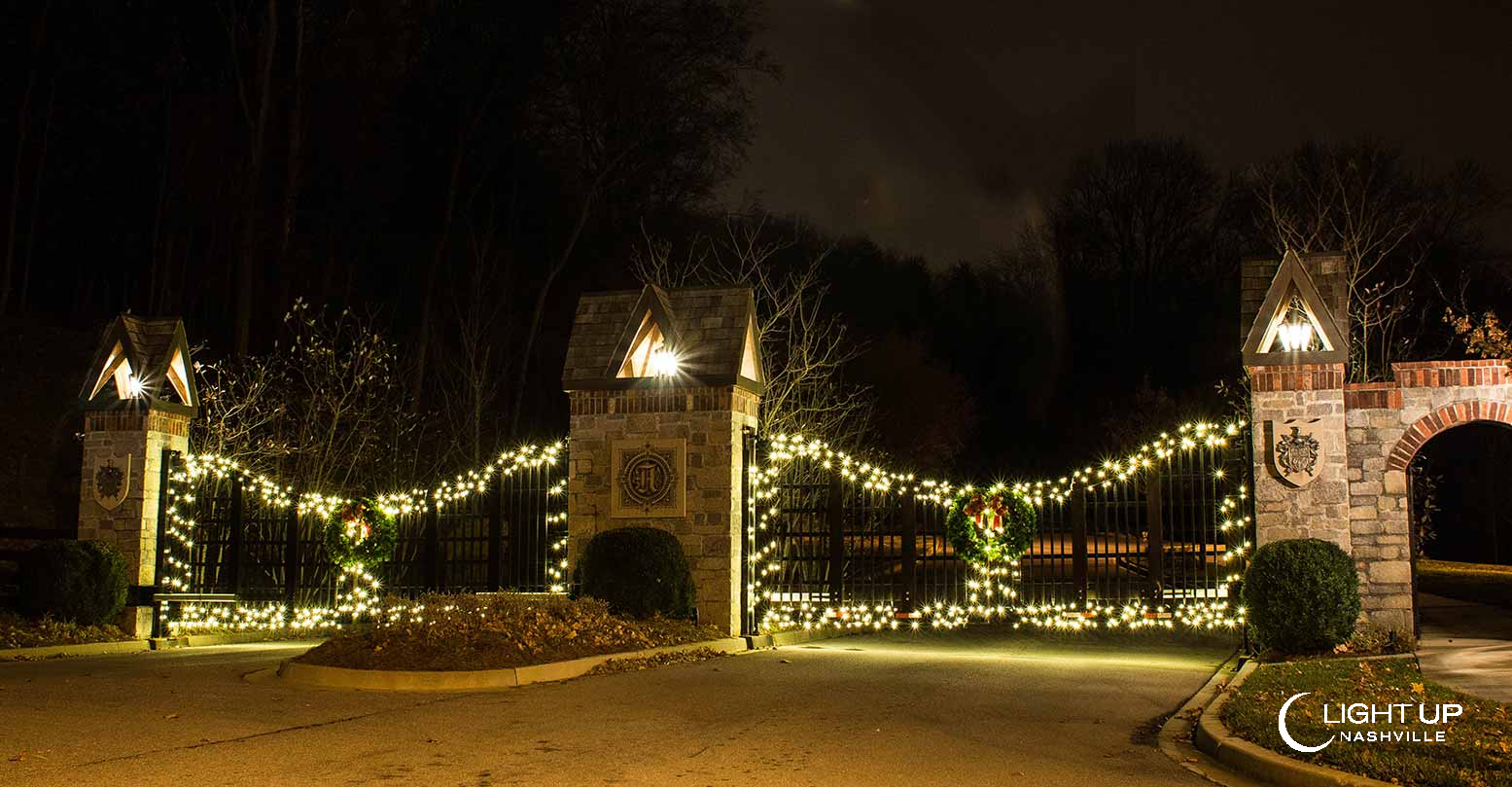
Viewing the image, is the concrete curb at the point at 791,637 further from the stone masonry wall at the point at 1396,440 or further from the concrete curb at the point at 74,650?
the concrete curb at the point at 74,650

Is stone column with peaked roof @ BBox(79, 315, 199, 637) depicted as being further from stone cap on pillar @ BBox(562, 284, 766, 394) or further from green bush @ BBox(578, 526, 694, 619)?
green bush @ BBox(578, 526, 694, 619)

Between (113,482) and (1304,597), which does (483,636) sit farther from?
(1304,597)

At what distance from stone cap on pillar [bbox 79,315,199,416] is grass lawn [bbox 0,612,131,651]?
2772 millimetres

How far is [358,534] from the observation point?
15805 mm

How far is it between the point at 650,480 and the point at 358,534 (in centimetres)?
420

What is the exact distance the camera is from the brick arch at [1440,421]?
1262 cm

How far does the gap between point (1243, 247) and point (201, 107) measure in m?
27.8

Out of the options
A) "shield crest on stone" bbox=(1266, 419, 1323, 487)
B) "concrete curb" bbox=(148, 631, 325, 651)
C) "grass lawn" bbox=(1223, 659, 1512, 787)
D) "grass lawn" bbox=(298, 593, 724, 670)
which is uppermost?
"shield crest on stone" bbox=(1266, 419, 1323, 487)

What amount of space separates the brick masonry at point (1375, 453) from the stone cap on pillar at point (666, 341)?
5.72m

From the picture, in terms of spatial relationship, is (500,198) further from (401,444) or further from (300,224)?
(401,444)

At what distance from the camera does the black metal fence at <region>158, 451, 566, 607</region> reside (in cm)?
1599

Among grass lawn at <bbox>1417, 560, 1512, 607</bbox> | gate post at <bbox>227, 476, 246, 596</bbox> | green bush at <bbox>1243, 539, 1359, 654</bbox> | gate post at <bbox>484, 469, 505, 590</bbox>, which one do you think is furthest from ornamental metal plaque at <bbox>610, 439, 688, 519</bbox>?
grass lawn at <bbox>1417, 560, 1512, 607</bbox>

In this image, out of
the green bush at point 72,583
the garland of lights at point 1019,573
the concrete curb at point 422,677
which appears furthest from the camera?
the green bush at point 72,583

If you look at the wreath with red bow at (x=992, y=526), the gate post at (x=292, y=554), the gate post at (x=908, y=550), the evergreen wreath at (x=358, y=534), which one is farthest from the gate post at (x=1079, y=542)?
the gate post at (x=292, y=554)
